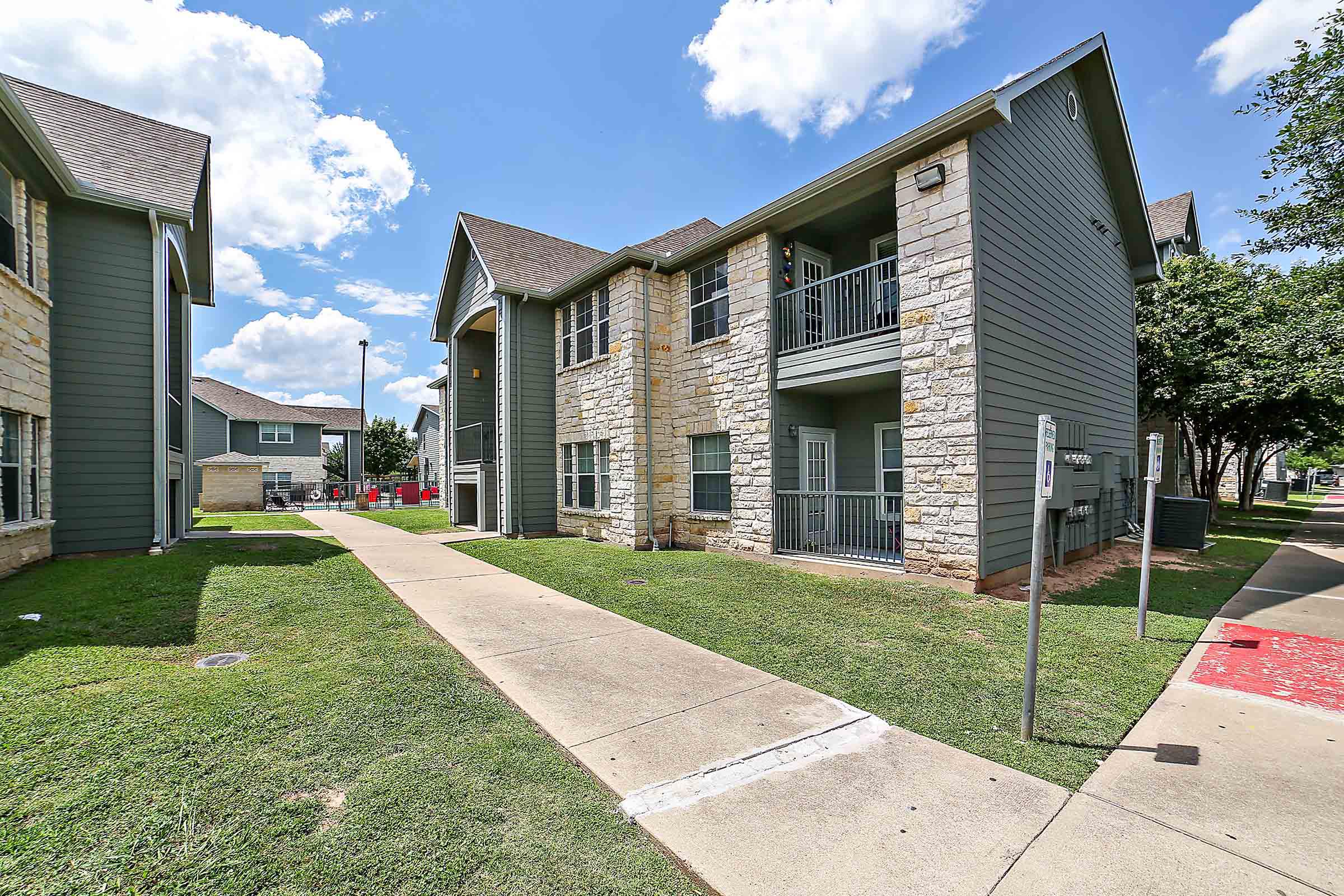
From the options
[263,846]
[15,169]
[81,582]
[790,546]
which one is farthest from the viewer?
[790,546]

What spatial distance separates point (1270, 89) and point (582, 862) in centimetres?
1612

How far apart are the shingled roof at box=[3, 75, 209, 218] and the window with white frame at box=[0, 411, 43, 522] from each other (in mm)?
3846

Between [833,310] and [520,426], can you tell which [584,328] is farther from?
[833,310]

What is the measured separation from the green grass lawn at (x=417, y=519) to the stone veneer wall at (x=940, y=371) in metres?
12.0

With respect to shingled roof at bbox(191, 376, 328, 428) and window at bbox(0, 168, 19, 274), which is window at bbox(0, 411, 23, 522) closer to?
window at bbox(0, 168, 19, 274)

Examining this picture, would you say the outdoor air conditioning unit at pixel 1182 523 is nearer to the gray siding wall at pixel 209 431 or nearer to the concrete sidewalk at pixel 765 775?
the concrete sidewalk at pixel 765 775

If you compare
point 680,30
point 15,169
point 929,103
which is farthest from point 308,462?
point 929,103

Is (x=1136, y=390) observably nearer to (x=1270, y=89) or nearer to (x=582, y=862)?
(x=1270, y=89)

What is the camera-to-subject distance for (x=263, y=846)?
244cm

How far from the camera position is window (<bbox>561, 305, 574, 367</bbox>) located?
1434cm

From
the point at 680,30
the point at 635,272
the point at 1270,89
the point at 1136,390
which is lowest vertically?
the point at 1136,390

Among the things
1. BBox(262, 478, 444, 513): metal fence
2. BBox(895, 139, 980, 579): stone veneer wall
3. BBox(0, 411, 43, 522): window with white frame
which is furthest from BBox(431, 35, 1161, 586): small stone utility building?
BBox(262, 478, 444, 513): metal fence

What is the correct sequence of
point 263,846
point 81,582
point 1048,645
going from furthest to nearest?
point 81,582 < point 1048,645 < point 263,846

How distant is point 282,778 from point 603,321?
1126 centimetres
